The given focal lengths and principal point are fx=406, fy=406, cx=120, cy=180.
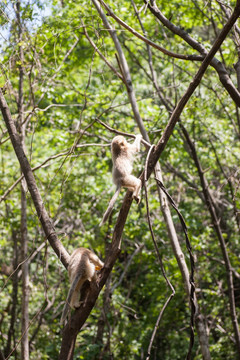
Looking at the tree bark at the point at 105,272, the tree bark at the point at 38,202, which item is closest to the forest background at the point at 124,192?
the tree bark at the point at 38,202

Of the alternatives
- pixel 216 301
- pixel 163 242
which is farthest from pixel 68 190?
pixel 216 301

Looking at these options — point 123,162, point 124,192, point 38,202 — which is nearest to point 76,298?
point 38,202

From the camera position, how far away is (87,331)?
9.55m

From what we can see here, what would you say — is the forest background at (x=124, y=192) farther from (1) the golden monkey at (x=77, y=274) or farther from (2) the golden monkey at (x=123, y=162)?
(1) the golden monkey at (x=77, y=274)

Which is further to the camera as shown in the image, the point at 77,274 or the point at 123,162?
the point at 123,162

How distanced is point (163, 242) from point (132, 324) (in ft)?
8.45

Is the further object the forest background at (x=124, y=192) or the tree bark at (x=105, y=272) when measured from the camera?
the forest background at (x=124, y=192)

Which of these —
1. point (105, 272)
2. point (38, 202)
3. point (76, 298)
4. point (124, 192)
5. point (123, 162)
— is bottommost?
point (105, 272)

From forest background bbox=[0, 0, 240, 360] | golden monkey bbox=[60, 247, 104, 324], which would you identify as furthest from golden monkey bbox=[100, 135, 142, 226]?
forest background bbox=[0, 0, 240, 360]

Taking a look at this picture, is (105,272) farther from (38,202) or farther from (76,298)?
(76,298)

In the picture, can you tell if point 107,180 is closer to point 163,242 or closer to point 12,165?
point 163,242

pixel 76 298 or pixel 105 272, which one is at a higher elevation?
pixel 76 298

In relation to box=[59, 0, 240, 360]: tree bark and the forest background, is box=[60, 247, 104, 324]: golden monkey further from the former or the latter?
the forest background

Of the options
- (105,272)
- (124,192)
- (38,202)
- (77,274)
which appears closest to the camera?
(105,272)
